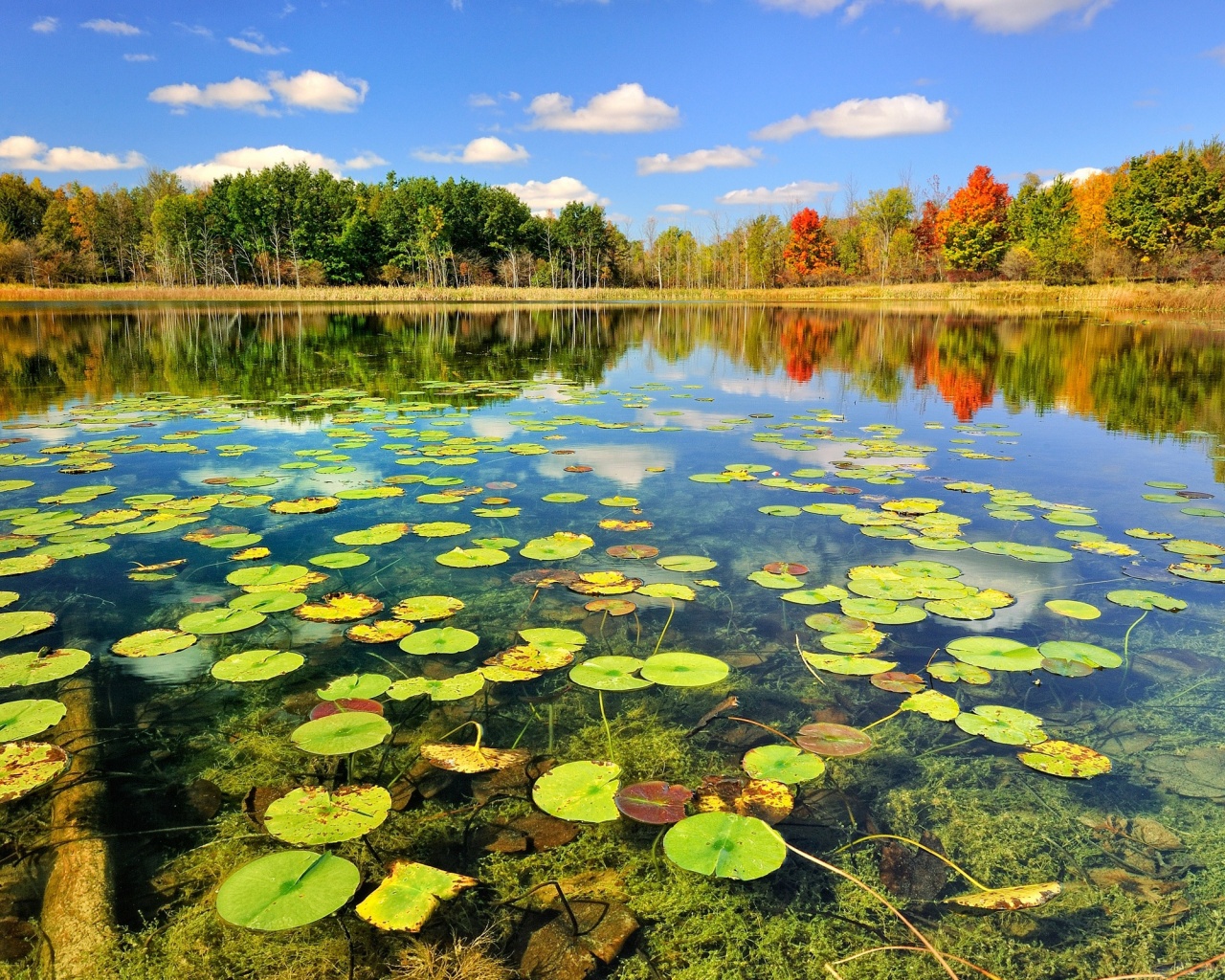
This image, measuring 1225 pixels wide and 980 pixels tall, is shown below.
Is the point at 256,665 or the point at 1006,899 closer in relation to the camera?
the point at 1006,899

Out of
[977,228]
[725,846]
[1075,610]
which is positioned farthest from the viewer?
[977,228]

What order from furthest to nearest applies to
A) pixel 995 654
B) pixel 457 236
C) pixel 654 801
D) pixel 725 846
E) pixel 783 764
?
pixel 457 236
pixel 995 654
pixel 783 764
pixel 654 801
pixel 725 846

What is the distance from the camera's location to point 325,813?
179 centimetres

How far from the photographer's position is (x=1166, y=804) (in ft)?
6.41

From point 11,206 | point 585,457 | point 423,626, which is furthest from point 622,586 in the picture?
point 11,206

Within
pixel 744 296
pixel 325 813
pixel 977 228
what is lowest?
pixel 325 813

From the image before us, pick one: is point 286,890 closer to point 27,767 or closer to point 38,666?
point 27,767

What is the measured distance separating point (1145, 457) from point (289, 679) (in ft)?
23.4

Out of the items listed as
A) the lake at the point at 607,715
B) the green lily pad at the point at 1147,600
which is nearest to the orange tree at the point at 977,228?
the lake at the point at 607,715

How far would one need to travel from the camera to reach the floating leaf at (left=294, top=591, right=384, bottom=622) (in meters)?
2.95

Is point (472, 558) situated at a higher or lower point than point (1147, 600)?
higher

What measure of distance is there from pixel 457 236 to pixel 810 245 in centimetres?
3031

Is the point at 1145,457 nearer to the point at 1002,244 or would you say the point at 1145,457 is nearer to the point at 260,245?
the point at 1002,244

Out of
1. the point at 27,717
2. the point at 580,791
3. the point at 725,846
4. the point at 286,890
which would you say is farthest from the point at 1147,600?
the point at 27,717
